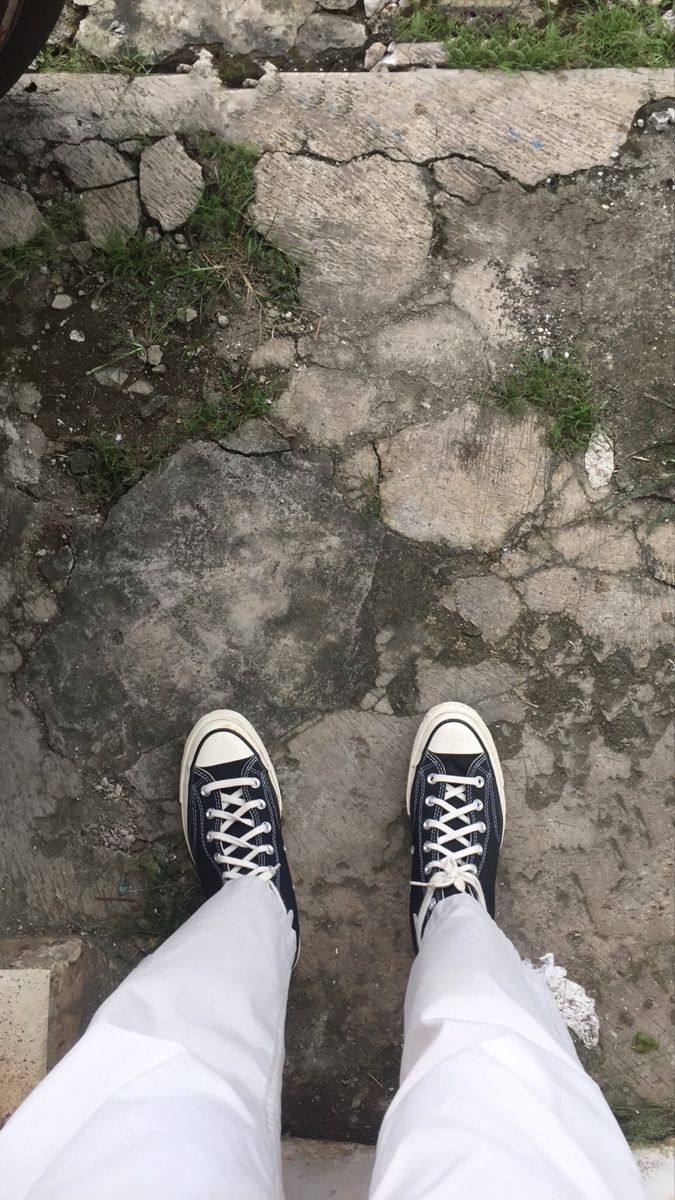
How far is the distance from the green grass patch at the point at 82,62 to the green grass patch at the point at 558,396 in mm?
1131

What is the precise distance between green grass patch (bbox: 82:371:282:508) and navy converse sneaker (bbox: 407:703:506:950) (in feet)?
2.61

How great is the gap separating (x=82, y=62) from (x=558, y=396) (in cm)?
135

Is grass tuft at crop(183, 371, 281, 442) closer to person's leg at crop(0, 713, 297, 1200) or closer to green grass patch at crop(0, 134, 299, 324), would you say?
green grass patch at crop(0, 134, 299, 324)

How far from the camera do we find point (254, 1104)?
111cm

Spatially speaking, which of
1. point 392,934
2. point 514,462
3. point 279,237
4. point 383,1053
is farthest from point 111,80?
point 383,1053

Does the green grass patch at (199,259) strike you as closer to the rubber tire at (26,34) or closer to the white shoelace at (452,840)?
the rubber tire at (26,34)

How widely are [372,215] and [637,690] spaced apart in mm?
1233

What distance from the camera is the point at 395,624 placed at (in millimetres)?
1664

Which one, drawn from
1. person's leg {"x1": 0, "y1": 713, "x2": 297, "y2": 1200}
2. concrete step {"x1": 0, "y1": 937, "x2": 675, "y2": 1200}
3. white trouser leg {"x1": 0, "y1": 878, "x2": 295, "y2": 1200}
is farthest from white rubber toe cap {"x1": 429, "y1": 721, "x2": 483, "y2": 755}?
concrete step {"x1": 0, "y1": 937, "x2": 675, "y2": 1200}

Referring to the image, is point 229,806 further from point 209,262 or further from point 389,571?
point 209,262

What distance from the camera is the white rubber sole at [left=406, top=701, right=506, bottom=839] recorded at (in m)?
1.65

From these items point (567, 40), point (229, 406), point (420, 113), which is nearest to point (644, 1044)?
point (229, 406)

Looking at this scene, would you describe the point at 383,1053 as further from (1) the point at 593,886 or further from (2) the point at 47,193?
(2) the point at 47,193

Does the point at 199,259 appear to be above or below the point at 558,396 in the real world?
above
